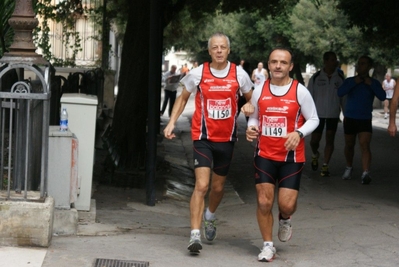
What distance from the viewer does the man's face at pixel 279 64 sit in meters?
7.26

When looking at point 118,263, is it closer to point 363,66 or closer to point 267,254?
point 267,254

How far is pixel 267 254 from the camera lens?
7.34 meters

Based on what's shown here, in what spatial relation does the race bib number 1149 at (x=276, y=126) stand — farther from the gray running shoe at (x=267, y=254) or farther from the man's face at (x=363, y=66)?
the man's face at (x=363, y=66)

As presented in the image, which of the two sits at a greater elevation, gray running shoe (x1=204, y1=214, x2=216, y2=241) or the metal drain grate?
gray running shoe (x1=204, y1=214, x2=216, y2=241)

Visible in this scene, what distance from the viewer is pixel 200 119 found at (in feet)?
25.2

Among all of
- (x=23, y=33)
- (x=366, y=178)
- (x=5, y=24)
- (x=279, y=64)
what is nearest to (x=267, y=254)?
(x=279, y=64)

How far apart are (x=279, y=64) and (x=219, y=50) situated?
1.99 feet

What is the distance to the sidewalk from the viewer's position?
24.1ft

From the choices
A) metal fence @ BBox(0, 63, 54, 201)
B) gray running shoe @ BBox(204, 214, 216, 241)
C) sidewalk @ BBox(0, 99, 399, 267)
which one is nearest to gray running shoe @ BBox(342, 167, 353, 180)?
sidewalk @ BBox(0, 99, 399, 267)

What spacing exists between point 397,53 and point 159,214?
2798 cm

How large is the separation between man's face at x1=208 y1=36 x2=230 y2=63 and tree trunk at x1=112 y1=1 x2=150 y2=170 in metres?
5.51

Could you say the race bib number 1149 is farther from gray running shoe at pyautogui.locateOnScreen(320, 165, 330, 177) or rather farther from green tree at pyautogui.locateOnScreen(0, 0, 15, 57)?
gray running shoe at pyautogui.locateOnScreen(320, 165, 330, 177)

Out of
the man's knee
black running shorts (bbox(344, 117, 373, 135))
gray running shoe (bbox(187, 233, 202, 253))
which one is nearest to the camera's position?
gray running shoe (bbox(187, 233, 202, 253))

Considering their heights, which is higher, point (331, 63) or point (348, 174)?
point (331, 63)
